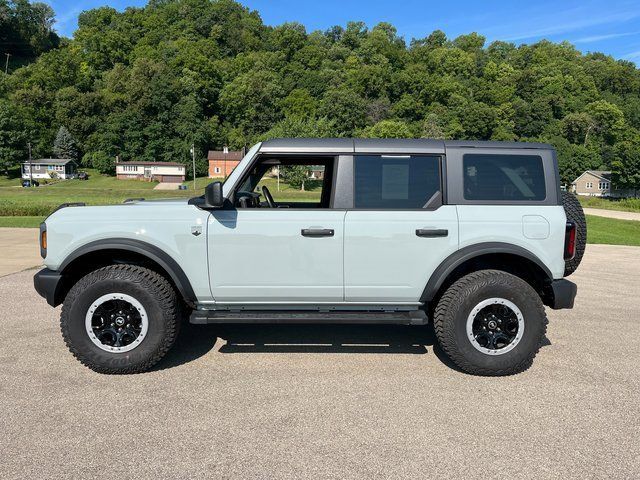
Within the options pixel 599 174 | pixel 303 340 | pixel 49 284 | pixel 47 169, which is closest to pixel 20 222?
pixel 49 284

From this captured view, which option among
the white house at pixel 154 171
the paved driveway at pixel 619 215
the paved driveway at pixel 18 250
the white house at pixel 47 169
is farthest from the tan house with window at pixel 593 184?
the white house at pixel 47 169

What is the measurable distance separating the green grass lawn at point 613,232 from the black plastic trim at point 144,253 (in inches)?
522

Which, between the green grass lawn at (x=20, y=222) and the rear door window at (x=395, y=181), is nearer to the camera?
the rear door window at (x=395, y=181)

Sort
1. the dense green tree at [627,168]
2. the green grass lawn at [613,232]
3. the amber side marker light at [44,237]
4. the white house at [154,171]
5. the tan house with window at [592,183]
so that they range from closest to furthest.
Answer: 1. the amber side marker light at [44,237]
2. the green grass lawn at [613,232]
3. the dense green tree at [627,168]
4. the white house at [154,171]
5. the tan house with window at [592,183]

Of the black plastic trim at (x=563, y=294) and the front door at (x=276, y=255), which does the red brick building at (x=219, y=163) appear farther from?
the black plastic trim at (x=563, y=294)

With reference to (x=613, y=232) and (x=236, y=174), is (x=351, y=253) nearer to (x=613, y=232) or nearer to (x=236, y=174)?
(x=236, y=174)

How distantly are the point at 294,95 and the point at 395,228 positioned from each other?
10317 cm

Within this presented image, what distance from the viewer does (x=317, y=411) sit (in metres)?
3.22

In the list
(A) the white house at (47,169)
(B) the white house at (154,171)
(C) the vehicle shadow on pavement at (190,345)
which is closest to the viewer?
(C) the vehicle shadow on pavement at (190,345)

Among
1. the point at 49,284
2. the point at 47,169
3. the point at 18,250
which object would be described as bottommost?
the point at 18,250

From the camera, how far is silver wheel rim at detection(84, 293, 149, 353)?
375cm

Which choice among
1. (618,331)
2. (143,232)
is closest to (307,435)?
(143,232)

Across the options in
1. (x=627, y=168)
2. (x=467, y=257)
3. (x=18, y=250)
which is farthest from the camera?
(x=627, y=168)

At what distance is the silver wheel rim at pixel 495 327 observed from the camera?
12.4 ft
